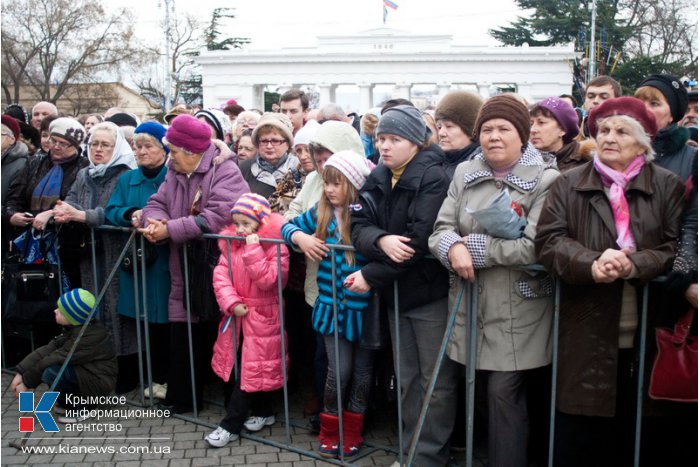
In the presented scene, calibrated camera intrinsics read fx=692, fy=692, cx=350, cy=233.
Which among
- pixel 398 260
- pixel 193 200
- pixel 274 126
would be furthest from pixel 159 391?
pixel 398 260

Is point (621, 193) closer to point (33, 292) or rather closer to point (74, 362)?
point (74, 362)

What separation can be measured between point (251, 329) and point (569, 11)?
46.3 metres

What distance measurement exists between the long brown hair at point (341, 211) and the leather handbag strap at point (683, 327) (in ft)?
5.66

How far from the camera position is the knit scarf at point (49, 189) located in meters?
5.65

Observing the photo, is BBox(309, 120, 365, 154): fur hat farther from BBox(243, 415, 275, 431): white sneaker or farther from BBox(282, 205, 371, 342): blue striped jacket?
BBox(243, 415, 275, 431): white sneaker

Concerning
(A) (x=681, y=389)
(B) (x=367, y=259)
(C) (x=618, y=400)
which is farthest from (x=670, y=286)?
(B) (x=367, y=259)

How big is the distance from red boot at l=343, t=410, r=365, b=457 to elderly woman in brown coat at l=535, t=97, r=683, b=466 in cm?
128

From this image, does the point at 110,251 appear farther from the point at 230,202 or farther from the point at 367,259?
Answer: the point at 367,259

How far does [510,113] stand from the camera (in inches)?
137

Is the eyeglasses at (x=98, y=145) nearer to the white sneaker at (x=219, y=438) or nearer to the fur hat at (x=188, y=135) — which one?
the fur hat at (x=188, y=135)

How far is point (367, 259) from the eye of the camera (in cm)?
389

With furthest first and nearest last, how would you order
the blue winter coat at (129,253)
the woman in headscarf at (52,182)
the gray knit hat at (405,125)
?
the woman in headscarf at (52,182) < the blue winter coat at (129,253) < the gray knit hat at (405,125)

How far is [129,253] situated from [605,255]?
11.2ft

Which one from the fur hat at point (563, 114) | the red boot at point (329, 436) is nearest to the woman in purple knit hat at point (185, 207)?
the red boot at point (329, 436)
